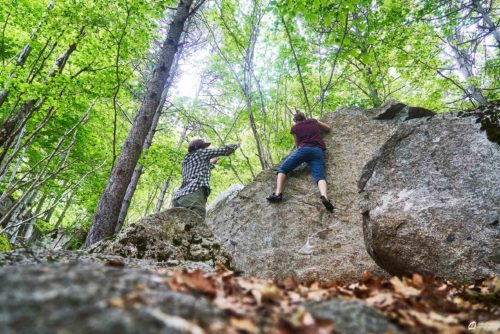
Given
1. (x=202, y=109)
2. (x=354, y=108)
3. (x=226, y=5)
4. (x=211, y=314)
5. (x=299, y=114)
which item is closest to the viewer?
(x=211, y=314)

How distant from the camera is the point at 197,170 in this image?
6.11 metres

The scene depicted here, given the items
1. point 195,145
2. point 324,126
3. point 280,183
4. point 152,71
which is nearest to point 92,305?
point 280,183

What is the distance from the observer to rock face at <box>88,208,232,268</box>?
395 centimetres

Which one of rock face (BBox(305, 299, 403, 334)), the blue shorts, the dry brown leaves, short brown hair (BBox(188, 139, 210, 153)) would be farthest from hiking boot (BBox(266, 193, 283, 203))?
rock face (BBox(305, 299, 403, 334))

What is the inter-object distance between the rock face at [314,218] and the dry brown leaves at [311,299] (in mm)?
2560

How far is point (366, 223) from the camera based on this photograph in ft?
13.6

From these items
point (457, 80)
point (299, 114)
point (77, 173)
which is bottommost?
point (77, 173)

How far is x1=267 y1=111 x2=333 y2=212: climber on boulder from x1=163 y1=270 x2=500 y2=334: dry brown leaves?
3748mm

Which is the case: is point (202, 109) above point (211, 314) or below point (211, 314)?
above

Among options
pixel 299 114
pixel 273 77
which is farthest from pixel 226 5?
A: pixel 299 114

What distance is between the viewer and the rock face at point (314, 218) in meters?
5.05

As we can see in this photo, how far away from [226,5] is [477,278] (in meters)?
8.56

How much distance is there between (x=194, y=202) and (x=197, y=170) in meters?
0.71

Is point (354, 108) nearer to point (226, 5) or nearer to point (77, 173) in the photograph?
point (226, 5)
